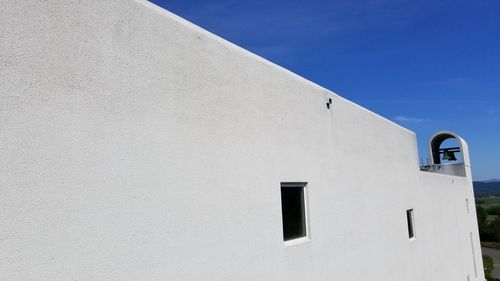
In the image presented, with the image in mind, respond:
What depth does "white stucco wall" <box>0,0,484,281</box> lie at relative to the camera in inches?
97.2

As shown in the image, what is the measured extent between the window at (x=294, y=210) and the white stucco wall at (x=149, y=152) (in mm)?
126

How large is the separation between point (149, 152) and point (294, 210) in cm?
265

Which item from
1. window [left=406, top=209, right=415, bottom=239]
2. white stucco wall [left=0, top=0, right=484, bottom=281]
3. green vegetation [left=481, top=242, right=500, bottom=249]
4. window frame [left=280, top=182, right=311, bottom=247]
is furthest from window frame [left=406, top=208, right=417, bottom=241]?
green vegetation [left=481, top=242, right=500, bottom=249]

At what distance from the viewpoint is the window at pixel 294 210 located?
16.5 ft

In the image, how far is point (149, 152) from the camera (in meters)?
3.22

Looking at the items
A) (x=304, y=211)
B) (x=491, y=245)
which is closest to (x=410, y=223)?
(x=304, y=211)

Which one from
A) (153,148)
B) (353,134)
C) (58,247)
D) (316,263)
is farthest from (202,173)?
(353,134)

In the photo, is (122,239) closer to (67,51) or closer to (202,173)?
(202,173)

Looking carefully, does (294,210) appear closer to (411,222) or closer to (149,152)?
(149,152)

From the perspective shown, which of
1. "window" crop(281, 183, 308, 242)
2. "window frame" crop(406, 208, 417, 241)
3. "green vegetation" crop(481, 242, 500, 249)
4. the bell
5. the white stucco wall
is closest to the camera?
the white stucco wall

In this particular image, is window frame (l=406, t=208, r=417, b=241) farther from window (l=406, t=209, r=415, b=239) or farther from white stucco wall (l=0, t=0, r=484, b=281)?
white stucco wall (l=0, t=0, r=484, b=281)

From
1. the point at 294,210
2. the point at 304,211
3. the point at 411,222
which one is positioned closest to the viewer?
the point at 294,210

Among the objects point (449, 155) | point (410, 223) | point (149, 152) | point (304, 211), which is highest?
point (449, 155)

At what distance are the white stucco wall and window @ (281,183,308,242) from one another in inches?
5.0
